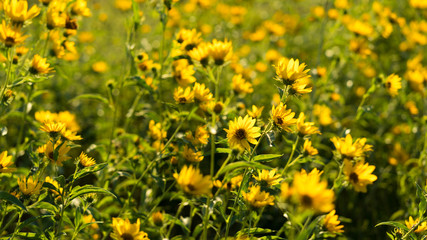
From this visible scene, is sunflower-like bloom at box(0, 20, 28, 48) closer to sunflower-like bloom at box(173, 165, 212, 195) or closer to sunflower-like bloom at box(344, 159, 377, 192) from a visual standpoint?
sunflower-like bloom at box(173, 165, 212, 195)

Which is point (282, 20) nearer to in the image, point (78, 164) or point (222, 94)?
point (222, 94)

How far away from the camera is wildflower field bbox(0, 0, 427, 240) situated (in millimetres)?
1495

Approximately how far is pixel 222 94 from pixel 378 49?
233 centimetres

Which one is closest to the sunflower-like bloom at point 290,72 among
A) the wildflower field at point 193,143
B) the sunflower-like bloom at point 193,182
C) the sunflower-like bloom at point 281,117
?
the wildflower field at point 193,143

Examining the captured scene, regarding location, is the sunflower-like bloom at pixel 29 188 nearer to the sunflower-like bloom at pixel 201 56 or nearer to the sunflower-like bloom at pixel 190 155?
the sunflower-like bloom at pixel 190 155

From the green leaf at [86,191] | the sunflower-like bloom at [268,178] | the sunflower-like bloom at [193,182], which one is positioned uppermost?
the sunflower-like bloom at [268,178]

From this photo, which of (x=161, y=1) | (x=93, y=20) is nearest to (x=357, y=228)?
(x=161, y=1)

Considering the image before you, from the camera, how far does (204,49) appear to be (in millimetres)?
1749

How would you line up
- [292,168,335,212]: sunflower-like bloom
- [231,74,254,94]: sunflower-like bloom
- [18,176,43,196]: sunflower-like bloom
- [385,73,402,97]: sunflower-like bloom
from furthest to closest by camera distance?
1. [385,73,402,97]: sunflower-like bloom
2. [231,74,254,94]: sunflower-like bloom
3. [18,176,43,196]: sunflower-like bloom
4. [292,168,335,212]: sunflower-like bloom

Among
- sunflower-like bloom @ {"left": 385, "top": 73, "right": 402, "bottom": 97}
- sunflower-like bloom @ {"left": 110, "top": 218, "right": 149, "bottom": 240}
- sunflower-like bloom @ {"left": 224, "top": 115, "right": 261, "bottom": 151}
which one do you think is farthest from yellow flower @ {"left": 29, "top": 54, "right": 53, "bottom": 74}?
sunflower-like bloom @ {"left": 385, "top": 73, "right": 402, "bottom": 97}

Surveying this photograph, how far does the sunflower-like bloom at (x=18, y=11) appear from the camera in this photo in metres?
1.57

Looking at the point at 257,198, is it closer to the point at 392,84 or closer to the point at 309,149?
the point at 309,149

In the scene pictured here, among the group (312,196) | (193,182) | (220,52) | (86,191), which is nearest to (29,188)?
(86,191)

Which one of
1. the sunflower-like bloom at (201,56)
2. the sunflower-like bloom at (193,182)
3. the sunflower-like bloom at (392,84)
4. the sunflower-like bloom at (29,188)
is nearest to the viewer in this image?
the sunflower-like bloom at (193,182)
